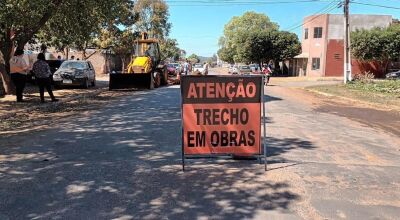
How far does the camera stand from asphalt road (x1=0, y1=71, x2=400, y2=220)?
5.26 metres

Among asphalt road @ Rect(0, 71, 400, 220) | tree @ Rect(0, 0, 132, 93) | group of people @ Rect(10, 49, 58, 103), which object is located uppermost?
tree @ Rect(0, 0, 132, 93)

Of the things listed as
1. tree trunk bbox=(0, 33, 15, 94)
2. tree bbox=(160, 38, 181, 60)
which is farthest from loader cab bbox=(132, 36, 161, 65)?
tree bbox=(160, 38, 181, 60)

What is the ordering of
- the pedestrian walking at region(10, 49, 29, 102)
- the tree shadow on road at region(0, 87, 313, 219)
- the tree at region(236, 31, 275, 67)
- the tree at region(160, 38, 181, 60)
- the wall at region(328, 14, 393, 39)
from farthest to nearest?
the tree at region(160, 38, 181, 60) → the tree at region(236, 31, 275, 67) → the wall at region(328, 14, 393, 39) → the pedestrian walking at region(10, 49, 29, 102) → the tree shadow on road at region(0, 87, 313, 219)

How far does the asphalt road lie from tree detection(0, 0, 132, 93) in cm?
662

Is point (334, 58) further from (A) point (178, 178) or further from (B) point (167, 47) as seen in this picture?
(A) point (178, 178)

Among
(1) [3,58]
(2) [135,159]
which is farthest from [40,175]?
(1) [3,58]

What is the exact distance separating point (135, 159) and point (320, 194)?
2953 mm

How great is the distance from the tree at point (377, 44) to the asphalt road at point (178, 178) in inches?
1670

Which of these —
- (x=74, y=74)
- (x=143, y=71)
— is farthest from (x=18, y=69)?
→ (x=143, y=71)

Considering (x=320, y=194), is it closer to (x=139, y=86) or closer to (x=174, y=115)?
(x=174, y=115)

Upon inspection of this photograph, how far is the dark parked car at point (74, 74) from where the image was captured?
2383cm

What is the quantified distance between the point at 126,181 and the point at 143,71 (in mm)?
Answer: 20172

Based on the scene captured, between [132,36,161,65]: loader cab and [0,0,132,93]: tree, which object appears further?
[132,36,161,65]: loader cab

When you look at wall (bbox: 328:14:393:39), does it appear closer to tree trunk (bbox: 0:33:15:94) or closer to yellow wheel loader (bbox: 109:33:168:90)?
yellow wheel loader (bbox: 109:33:168:90)
